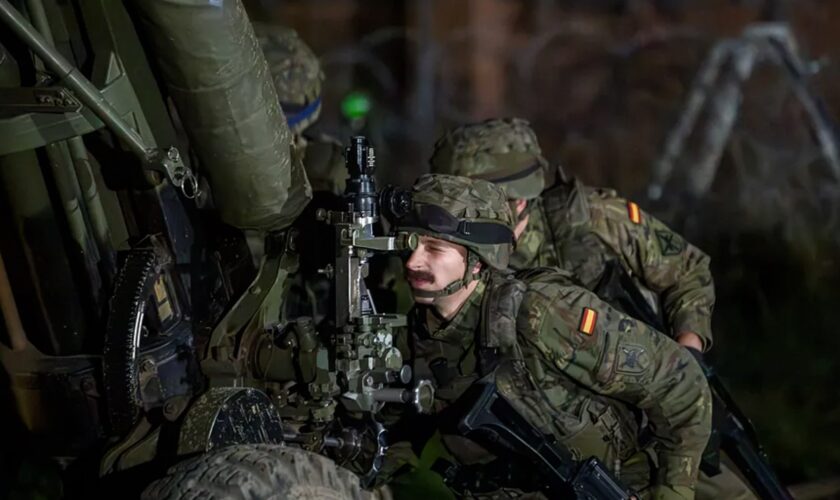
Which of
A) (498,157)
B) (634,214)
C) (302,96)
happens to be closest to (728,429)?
(634,214)

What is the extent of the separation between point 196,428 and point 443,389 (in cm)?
102

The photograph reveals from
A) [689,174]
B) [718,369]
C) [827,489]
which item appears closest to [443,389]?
[827,489]

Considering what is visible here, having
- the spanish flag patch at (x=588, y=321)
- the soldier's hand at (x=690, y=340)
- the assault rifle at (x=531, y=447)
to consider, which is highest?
the spanish flag patch at (x=588, y=321)

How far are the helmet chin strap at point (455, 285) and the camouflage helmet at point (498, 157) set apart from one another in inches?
39.2

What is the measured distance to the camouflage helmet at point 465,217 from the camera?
3107 millimetres

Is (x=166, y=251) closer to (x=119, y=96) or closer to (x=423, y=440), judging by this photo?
(x=119, y=96)

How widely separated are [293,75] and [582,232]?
57.4 inches

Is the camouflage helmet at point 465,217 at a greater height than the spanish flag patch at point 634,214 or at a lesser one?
greater

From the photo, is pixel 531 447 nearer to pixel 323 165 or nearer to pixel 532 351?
pixel 532 351

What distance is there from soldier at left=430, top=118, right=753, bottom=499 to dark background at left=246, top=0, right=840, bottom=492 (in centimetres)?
155

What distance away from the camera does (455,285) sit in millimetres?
3189

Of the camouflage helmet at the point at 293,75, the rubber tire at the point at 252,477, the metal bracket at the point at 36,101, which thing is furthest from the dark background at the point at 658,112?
the rubber tire at the point at 252,477

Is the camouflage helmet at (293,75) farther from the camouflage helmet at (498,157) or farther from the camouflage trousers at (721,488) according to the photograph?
the camouflage trousers at (721,488)

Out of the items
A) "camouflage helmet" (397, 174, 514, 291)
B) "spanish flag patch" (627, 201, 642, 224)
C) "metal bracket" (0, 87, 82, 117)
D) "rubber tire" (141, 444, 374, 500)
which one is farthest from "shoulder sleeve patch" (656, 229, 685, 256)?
"metal bracket" (0, 87, 82, 117)
